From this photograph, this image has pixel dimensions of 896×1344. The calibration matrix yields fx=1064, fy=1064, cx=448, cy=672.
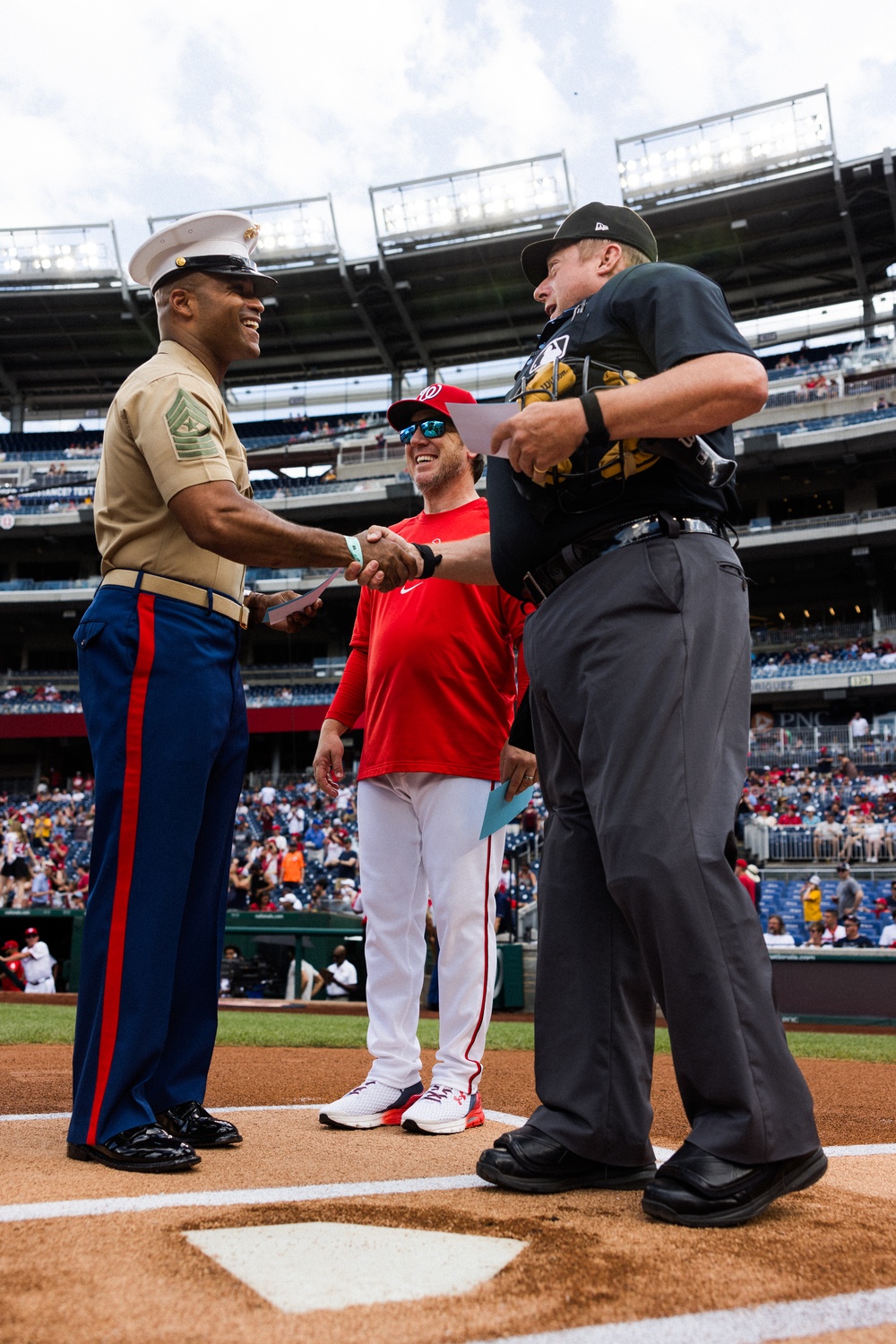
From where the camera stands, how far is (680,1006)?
6.05 feet

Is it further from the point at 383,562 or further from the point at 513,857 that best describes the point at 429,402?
the point at 513,857

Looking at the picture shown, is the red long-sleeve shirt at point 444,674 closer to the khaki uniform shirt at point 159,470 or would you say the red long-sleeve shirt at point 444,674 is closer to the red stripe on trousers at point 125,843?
the khaki uniform shirt at point 159,470

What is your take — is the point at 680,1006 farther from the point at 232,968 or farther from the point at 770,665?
the point at 770,665

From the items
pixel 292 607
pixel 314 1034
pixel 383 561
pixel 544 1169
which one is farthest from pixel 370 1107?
pixel 314 1034

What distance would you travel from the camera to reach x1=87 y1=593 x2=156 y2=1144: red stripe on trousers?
2303mm

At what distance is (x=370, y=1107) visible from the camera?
2.94 meters

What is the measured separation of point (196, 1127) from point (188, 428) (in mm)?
1637

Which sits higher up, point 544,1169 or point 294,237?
point 294,237

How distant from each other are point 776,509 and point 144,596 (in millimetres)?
33043

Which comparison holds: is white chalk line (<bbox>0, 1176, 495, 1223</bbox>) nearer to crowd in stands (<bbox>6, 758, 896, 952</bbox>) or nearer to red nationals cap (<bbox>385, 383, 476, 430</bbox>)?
red nationals cap (<bbox>385, 383, 476, 430</bbox>)

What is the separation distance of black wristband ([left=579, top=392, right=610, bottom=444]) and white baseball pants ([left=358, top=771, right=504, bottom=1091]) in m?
1.44

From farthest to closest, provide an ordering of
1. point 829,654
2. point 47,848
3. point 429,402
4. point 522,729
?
point 829,654 < point 47,848 < point 429,402 < point 522,729

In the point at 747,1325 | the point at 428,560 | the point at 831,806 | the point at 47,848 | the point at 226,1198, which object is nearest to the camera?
the point at 747,1325

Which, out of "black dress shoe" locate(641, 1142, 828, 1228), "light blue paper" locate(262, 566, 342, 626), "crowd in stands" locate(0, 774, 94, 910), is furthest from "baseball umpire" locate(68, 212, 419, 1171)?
"crowd in stands" locate(0, 774, 94, 910)
